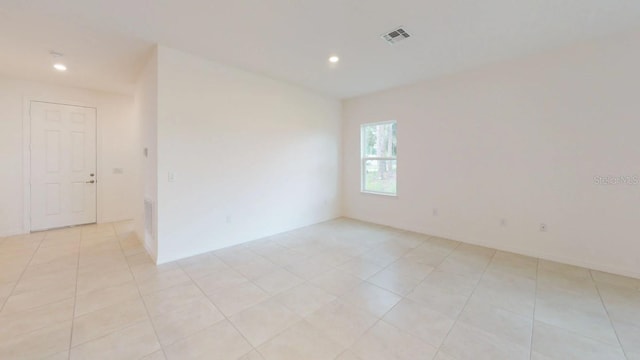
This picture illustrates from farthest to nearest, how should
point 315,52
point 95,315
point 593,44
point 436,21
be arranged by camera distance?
1. point 315,52
2. point 593,44
3. point 436,21
4. point 95,315

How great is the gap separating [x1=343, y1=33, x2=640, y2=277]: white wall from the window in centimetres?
23

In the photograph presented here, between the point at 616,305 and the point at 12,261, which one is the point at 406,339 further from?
the point at 12,261

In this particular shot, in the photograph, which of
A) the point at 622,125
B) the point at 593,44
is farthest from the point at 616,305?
the point at 593,44

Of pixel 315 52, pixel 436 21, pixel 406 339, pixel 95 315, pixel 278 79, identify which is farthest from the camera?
pixel 278 79

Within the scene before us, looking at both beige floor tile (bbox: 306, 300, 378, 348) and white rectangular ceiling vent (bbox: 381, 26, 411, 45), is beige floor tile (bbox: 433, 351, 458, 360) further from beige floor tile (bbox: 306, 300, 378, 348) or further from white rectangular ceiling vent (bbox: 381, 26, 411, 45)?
white rectangular ceiling vent (bbox: 381, 26, 411, 45)

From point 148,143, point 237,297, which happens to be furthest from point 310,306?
point 148,143

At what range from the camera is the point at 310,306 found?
2.22 metres

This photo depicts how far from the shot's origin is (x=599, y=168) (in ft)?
9.66

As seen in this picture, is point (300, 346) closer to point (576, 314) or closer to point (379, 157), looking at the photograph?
point (576, 314)

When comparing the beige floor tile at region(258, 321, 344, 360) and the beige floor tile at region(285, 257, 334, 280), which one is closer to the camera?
the beige floor tile at region(258, 321, 344, 360)

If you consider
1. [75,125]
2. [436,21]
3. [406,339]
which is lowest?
[406,339]

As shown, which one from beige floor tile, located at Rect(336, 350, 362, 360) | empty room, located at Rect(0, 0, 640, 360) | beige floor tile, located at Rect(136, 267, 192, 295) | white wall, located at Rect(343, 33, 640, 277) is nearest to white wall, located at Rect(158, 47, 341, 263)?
empty room, located at Rect(0, 0, 640, 360)

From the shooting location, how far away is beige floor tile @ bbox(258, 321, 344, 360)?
64.9 inches

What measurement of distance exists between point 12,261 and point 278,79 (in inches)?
166
